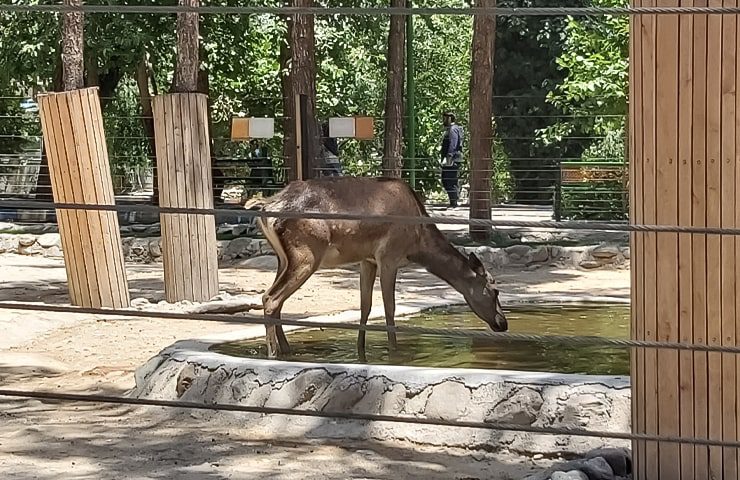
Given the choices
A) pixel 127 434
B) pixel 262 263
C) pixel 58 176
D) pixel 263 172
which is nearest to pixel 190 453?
pixel 127 434

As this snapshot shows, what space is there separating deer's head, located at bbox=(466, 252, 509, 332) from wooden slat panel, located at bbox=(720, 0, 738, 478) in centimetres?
494

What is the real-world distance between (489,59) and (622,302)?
775cm

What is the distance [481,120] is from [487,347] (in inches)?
377

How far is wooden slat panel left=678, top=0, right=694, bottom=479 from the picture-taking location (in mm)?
4496

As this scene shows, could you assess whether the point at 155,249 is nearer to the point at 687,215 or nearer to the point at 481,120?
the point at 481,120

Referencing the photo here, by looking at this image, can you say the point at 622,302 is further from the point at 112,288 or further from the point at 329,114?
the point at 329,114

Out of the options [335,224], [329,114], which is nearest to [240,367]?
[335,224]

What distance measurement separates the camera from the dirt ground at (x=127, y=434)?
5.86 m

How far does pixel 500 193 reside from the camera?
23.7 meters

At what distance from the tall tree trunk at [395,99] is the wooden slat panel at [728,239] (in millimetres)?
14838

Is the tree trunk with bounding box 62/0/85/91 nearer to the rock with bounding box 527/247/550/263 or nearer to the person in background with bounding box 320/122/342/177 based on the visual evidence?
the person in background with bounding box 320/122/342/177

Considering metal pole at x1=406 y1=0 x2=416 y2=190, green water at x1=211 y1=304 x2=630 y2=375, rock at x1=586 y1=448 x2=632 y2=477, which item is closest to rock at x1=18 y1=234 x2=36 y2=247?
metal pole at x1=406 y1=0 x2=416 y2=190

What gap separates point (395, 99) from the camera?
20312 millimetres

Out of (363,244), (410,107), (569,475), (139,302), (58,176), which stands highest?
(410,107)
